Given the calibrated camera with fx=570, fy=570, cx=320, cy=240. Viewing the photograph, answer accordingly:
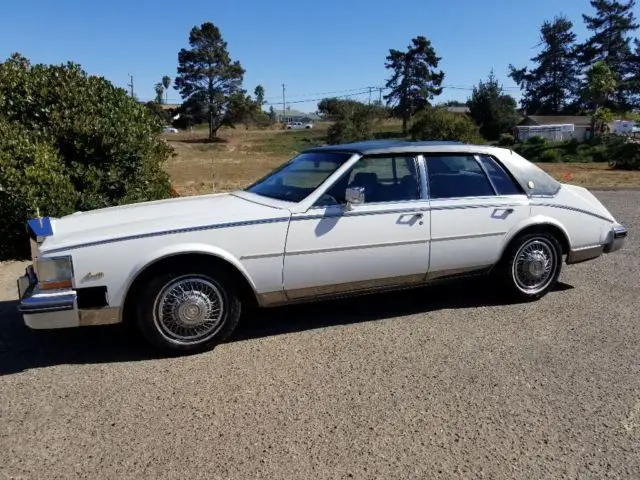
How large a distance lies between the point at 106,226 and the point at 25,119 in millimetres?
4571

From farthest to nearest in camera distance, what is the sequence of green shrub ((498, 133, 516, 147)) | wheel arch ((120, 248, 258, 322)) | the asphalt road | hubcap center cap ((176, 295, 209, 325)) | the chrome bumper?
green shrub ((498, 133, 516, 147))
the chrome bumper
hubcap center cap ((176, 295, 209, 325))
wheel arch ((120, 248, 258, 322))
the asphalt road

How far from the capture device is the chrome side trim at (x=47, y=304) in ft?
12.5

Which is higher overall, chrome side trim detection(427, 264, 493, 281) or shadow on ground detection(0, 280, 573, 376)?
chrome side trim detection(427, 264, 493, 281)

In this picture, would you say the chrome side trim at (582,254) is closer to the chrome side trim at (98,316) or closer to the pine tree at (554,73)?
the chrome side trim at (98,316)

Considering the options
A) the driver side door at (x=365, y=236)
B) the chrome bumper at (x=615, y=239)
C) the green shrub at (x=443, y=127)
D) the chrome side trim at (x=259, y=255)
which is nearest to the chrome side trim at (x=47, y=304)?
the chrome side trim at (x=259, y=255)

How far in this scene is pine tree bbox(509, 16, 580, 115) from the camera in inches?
3829

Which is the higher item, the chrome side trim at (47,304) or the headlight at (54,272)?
the headlight at (54,272)

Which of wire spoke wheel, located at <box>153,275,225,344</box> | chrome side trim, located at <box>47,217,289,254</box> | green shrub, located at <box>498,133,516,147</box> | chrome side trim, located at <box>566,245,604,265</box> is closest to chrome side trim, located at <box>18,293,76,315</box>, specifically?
chrome side trim, located at <box>47,217,289,254</box>

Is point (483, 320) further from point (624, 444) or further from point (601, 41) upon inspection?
point (601, 41)

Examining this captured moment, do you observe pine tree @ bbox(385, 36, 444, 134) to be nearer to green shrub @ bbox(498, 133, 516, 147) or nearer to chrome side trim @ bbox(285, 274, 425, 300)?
green shrub @ bbox(498, 133, 516, 147)

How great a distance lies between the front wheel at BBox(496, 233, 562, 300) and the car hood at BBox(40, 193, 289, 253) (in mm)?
2257

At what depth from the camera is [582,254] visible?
222 inches

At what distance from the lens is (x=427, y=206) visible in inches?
193

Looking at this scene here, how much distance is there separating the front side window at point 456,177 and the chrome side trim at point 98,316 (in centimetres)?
276
